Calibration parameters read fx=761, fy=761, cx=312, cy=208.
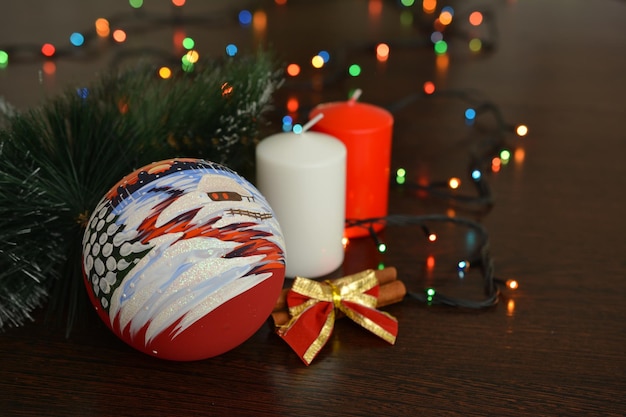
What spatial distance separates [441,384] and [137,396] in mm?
254

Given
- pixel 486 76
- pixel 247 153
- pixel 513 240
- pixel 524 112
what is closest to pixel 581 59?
pixel 486 76

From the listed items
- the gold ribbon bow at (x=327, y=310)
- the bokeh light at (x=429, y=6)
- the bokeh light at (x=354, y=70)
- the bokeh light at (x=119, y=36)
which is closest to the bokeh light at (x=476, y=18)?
the bokeh light at (x=429, y=6)

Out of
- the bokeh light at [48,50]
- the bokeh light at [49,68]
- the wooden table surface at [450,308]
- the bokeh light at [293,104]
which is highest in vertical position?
the bokeh light at [48,50]

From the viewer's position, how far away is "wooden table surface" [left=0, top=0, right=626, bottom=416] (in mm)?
629

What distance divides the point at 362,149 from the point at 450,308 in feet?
0.67

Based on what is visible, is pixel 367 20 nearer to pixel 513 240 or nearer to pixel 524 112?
pixel 524 112

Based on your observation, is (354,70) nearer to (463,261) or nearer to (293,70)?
(293,70)

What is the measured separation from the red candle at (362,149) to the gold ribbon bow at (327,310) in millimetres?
144

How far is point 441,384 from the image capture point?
2.11ft

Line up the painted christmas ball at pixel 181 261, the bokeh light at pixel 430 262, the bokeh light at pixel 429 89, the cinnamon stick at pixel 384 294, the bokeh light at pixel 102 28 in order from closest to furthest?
the painted christmas ball at pixel 181 261, the cinnamon stick at pixel 384 294, the bokeh light at pixel 430 262, the bokeh light at pixel 429 89, the bokeh light at pixel 102 28

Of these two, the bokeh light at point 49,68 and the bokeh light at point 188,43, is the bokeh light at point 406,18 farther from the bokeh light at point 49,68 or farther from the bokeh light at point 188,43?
the bokeh light at point 49,68

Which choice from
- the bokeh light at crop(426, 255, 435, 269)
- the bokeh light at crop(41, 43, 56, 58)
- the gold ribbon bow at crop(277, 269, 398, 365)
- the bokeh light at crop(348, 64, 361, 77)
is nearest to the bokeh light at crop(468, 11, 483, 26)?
the bokeh light at crop(348, 64, 361, 77)

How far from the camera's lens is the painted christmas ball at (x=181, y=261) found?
0.60 metres

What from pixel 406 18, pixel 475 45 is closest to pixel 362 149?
pixel 475 45
